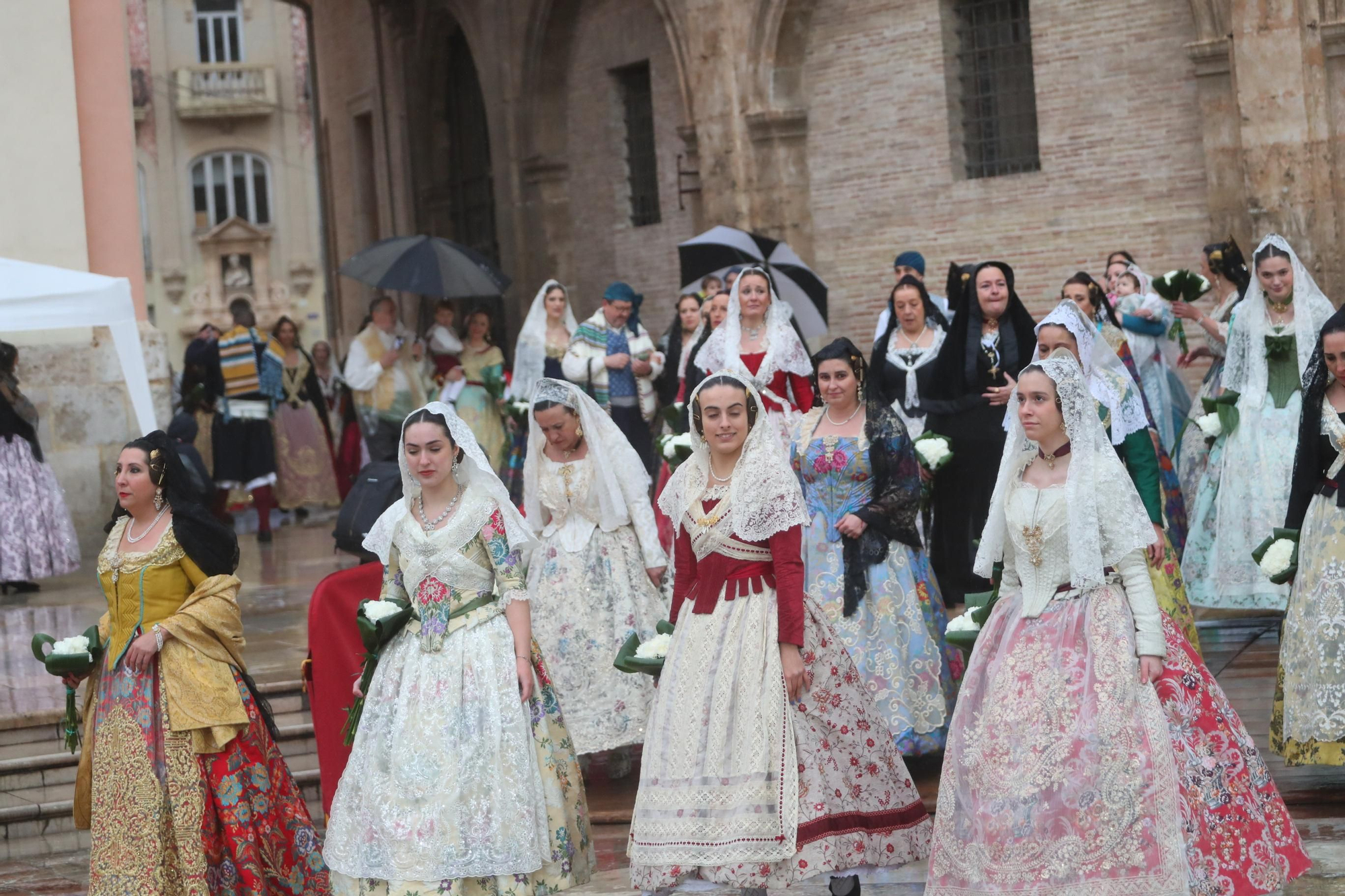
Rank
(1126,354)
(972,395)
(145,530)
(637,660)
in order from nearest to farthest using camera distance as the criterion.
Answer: (637,660), (145,530), (972,395), (1126,354)

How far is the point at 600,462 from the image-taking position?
7.24 meters

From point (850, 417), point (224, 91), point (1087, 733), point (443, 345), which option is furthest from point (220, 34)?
point (1087, 733)

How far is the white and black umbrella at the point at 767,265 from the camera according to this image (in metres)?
11.6

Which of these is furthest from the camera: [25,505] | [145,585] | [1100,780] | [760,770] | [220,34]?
[220,34]

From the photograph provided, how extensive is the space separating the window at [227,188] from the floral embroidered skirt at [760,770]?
1658 inches

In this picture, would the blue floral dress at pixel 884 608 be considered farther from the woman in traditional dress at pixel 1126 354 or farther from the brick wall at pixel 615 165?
the brick wall at pixel 615 165

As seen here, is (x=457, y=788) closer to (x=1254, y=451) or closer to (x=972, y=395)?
(x=972, y=395)

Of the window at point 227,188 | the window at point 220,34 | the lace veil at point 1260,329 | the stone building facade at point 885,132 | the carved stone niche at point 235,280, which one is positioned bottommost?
the lace veil at point 1260,329

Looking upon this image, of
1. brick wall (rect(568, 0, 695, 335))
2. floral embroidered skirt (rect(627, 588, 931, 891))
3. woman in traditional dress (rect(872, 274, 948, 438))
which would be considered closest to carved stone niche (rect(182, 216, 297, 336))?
brick wall (rect(568, 0, 695, 335))

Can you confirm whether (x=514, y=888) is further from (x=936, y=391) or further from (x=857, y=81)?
(x=857, y=81)

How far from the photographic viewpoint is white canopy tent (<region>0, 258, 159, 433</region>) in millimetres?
9648

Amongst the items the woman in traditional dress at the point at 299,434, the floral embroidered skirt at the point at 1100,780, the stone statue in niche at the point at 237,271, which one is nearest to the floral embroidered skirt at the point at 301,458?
the woman in traditional dress at the point at 299,434

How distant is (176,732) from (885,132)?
11265 millimetres

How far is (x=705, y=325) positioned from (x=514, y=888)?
5.54 meters
